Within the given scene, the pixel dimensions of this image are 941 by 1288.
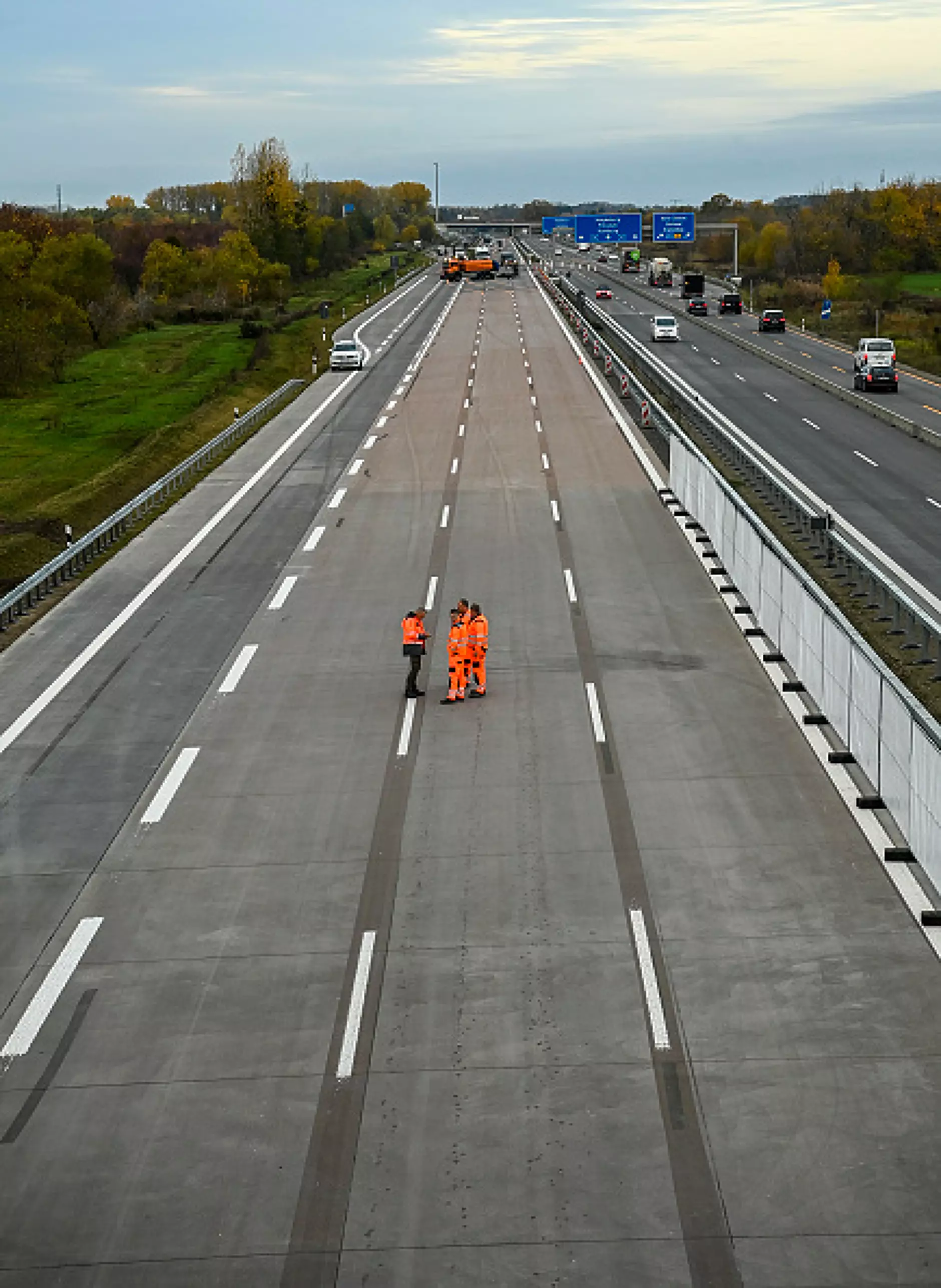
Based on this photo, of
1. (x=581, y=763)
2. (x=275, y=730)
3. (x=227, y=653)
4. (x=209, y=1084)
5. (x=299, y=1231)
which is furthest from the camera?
(x=227, y=653)

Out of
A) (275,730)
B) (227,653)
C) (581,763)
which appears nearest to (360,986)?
(581,763)

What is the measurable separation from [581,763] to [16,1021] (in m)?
7.49

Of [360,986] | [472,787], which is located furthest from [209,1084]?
[472,787]

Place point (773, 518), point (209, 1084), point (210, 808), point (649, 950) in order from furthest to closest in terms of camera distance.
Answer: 1. point (773, 518)
2. point (210, 808)
3. point (649, 950)
4. point (209, 1084)

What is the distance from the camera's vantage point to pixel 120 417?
212ft

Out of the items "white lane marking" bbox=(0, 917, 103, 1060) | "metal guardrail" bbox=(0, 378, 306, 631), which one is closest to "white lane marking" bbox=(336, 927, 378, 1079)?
"white lane marking" bbox=(0, 917, 103, 1060)

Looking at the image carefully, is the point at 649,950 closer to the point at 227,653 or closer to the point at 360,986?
the point at 360,986

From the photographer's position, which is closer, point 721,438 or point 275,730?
point 275,730

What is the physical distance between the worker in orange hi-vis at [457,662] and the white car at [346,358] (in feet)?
148

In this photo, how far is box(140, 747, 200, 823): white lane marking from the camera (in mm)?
16797

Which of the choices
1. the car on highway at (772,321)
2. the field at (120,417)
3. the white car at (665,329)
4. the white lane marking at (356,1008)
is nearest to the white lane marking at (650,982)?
the white lane marking at (356,1008)

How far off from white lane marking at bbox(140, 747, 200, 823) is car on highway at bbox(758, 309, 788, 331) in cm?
7265

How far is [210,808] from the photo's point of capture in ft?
55.5

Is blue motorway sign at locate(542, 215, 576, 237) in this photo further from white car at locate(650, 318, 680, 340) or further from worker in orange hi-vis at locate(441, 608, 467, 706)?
worker in orange hi-vis at locate(441, 608, 467, 706)
